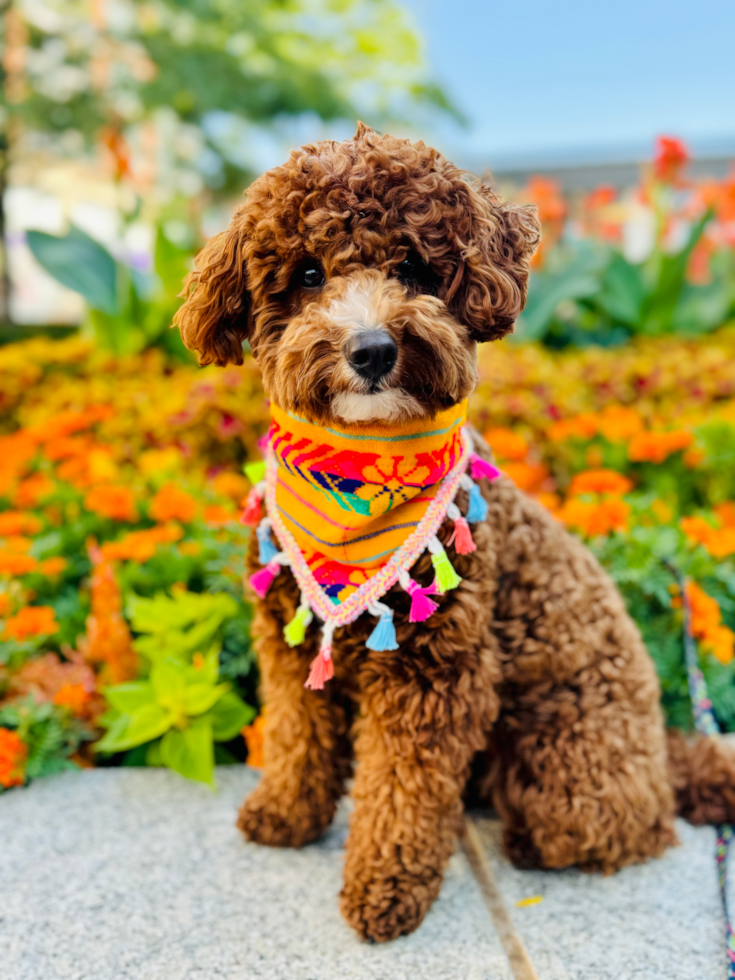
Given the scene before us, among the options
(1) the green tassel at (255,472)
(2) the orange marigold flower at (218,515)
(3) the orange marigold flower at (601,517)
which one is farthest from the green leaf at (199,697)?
(3) the orange marigold flower at (601,517)

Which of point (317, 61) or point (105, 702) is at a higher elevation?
point (317, 61)

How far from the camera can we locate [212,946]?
1801 millimetres

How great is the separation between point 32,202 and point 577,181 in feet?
44.6

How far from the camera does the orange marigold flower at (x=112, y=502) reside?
117 inches

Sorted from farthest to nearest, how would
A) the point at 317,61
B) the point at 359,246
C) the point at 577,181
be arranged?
the point at 577,181 → the point at 317,61 → the point at 359,246

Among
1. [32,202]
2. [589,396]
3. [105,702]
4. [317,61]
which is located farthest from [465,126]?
[105,702]

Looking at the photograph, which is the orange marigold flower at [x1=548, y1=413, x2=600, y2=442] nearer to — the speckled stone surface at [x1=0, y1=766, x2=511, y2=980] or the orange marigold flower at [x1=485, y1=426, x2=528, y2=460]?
the orange marigold flower at [x1=485, y1=426, x2=528, y2=460]

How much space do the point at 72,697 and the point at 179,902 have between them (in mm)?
816

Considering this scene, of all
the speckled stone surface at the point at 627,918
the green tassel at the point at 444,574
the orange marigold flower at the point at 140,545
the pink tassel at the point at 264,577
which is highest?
the green tassel at the point at 444,574

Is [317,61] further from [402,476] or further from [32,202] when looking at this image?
[402,476]

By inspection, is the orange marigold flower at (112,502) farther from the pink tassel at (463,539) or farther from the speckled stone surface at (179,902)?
the pink tassel at (463,539)

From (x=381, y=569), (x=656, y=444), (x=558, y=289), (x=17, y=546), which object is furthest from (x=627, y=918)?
(x=558, y=289)

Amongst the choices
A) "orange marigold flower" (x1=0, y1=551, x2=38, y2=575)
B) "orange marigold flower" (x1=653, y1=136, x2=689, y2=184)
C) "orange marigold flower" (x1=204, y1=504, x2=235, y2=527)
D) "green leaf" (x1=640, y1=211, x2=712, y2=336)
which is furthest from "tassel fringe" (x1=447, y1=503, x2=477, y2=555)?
"orange marigold flower" (x1=653, y1=136, x2=689, y2=184)

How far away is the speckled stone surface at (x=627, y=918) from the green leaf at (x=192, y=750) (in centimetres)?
90
